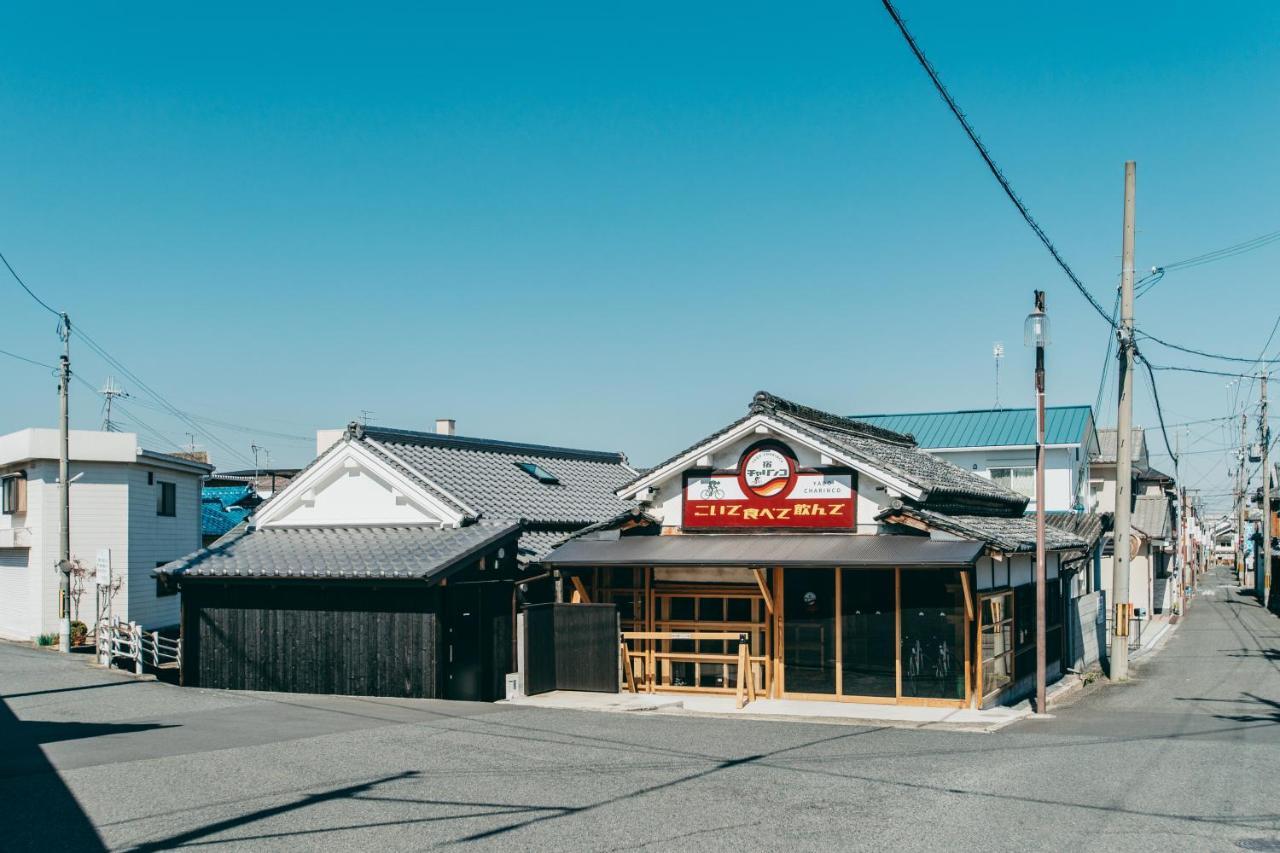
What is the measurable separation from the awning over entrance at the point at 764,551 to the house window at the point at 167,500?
19128 millimetres

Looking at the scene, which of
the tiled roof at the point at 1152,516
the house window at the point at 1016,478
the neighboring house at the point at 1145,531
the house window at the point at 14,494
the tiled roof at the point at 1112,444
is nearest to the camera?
the house window at the point at 14,494

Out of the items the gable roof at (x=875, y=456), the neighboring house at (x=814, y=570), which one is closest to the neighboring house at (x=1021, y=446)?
the gable roof at (x=875, y=456)

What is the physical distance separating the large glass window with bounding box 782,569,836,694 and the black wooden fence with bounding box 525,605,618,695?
10.6 feet

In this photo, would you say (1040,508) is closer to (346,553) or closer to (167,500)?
(346,553)

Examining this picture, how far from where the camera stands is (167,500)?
118ft

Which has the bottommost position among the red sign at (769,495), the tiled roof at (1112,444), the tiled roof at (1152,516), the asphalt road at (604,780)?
the asphalt road at (604,780)

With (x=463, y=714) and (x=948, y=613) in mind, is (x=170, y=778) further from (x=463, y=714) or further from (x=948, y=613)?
(x=948, y=613)

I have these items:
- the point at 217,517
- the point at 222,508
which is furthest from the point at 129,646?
the point at 222,508

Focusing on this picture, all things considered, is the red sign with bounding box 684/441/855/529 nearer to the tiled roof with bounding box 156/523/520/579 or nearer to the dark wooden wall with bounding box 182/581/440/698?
the tiled roof with bounding box 156/523/520/579

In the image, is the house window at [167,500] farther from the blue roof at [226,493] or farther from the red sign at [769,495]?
the red sign at [769,495]

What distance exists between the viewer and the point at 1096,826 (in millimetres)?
10164

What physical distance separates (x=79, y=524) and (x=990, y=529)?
26255 mm

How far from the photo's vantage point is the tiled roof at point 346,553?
66.0 ft

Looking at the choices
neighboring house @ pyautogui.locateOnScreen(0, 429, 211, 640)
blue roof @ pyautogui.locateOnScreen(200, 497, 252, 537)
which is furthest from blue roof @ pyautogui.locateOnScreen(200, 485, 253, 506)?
neighboring house @ pyautogui.locateOnScreen(0, 429, 211, 640)
